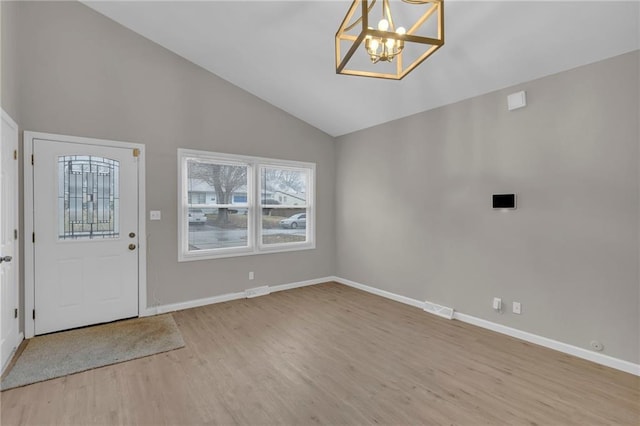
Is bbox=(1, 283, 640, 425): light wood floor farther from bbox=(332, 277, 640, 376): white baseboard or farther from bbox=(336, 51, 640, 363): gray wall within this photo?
bbox=(336, 51, 640, 363): gray wall

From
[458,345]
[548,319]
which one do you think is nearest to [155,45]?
[458,345]

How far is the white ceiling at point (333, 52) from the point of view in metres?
2.47

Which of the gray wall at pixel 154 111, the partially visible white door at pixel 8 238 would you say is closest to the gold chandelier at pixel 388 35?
the gray wall at pixel 154 111

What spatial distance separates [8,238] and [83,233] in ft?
2.53

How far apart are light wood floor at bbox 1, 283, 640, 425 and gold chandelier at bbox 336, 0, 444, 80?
2.40 m

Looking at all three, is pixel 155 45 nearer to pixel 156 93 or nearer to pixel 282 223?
pixel 156 93

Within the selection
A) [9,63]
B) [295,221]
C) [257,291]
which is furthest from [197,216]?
[9,63]

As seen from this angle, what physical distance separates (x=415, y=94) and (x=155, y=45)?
11.4 feet

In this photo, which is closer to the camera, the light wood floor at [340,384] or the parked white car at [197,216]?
the light wood floor at [340,384]

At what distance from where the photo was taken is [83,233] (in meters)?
3.51

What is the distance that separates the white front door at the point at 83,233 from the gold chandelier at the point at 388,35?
10.1 feet

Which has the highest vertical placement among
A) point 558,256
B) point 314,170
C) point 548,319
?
point 314,170

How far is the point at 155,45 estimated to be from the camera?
3.94 m

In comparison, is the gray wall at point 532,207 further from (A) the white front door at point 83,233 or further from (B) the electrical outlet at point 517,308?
(A) the white front door at point 83,233
